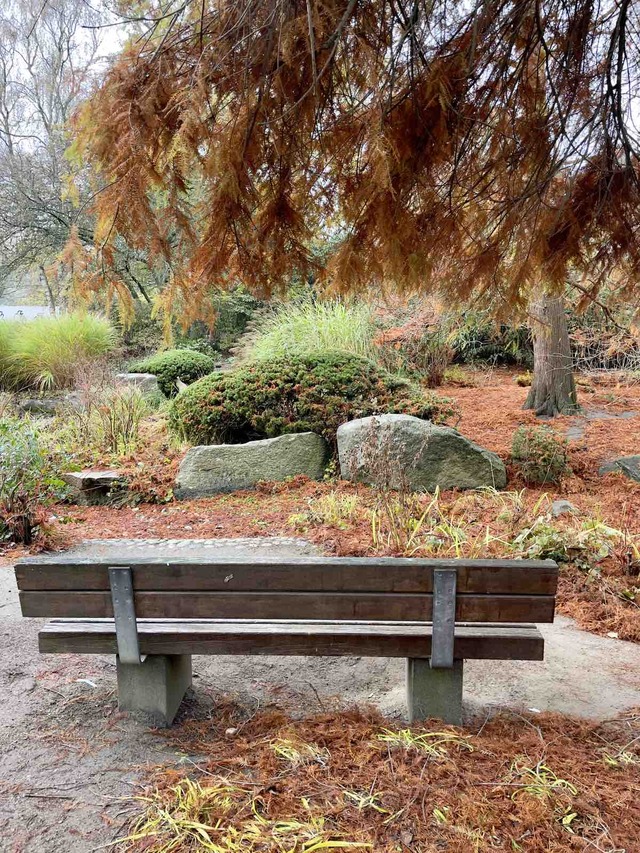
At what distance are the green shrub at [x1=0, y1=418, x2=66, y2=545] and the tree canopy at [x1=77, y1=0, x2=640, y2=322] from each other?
10.1 feet

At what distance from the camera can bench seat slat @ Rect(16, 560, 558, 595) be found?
2332 mm

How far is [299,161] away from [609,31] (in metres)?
1.58

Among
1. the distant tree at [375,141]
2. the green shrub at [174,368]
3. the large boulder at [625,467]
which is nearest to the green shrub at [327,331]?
the green shrub at [174,368]

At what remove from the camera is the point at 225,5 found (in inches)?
101

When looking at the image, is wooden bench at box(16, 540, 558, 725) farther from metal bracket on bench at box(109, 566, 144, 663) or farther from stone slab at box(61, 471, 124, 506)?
stone slab at box(61, 471, 124, 506)

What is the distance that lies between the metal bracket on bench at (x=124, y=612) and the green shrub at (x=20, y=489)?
3178 millimetres

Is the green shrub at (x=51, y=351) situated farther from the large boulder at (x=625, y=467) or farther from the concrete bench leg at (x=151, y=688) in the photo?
the concrete bench leg at (x=151, y=688)

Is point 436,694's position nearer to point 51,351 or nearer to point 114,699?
point 114,699

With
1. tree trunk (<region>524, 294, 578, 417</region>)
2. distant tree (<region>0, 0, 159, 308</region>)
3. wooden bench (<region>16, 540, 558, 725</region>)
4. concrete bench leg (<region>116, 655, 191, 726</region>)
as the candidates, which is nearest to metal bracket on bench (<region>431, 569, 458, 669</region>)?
wooden bench (<region>16, 540, 558, 725</region>)

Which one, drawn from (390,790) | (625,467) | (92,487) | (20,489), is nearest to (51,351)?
(92,487)

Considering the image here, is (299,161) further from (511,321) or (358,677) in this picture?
(358,677)

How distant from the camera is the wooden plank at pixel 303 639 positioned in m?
2.43

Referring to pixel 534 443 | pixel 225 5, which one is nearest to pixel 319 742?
pixel 225 5

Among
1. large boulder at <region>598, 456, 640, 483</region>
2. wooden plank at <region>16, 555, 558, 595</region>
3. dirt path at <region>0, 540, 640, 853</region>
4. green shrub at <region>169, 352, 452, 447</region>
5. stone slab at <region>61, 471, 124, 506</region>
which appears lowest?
stone slab at <region>61, 471, 124, 506</region>
